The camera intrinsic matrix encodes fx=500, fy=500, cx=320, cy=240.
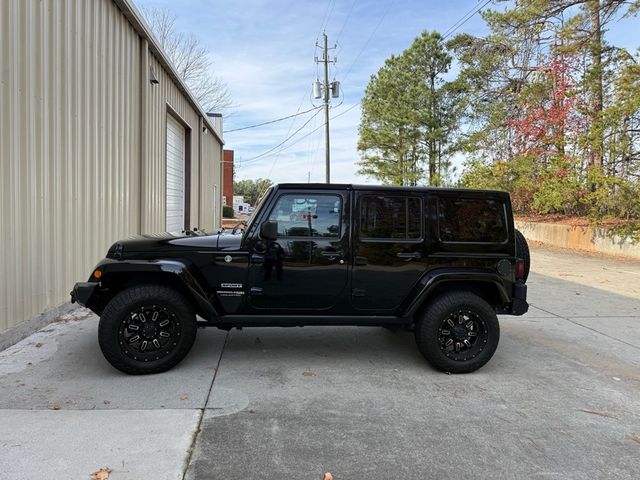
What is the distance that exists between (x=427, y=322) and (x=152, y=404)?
2.54 metres

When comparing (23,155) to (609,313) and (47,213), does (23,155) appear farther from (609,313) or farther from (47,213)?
(609,313)

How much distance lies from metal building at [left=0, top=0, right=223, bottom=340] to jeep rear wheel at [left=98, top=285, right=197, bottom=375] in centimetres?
162

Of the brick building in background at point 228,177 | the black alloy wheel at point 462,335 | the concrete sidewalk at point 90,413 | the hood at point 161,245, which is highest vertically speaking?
the brick building in background at point 228,177

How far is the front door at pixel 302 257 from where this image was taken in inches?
184

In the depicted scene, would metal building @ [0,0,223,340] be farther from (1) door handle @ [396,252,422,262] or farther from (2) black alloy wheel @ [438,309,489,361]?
(2) black alloy wheel @ [438,309,489,361]

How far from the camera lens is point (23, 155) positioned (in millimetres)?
5527

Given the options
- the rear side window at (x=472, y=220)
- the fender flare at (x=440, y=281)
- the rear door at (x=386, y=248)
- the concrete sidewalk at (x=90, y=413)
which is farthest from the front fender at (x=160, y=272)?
the rear side window at (x=472, y=220)

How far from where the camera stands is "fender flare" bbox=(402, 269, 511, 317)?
4.75 metres

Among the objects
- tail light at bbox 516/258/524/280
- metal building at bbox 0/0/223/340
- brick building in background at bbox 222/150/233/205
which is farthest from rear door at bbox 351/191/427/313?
brick building in background at bbox 222/150/233/205

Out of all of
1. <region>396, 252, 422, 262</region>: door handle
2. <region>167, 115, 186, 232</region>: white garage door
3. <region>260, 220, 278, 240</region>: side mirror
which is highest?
<region>167, 115, 186, 232</region>: white garage door

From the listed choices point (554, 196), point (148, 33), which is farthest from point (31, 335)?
point (554, 196)

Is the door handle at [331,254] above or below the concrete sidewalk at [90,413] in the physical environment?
above

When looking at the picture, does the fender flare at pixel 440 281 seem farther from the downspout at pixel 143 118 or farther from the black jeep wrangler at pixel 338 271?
the downspout at pixel 143 118

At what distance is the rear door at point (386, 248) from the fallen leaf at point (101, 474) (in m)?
2.56
